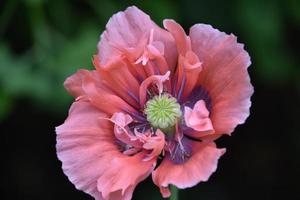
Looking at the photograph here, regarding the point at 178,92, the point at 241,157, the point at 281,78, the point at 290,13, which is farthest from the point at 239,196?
the point at 178,92

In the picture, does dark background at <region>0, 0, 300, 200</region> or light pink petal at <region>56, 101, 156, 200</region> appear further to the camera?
dark background at <region>0, 0, 300, 200</region>

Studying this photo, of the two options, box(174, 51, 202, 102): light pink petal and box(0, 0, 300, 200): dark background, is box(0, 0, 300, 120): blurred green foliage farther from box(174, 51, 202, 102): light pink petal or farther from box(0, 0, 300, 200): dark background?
box(174, 51, 202, 102): light pink petal

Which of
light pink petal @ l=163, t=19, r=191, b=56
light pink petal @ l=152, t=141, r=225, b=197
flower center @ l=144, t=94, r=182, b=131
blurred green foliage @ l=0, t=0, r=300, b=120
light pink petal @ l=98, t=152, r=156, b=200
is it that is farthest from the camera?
blurred green foliage @ l=0, t=0, r=300, b=120

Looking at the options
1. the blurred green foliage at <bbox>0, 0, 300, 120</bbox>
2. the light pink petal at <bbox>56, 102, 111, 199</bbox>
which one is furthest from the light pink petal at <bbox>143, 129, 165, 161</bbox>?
the blurred green foliage at <bbox>0, 0, 300, 120</bbox>

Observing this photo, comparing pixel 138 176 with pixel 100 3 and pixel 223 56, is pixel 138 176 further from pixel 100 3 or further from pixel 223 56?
pixel 100 3

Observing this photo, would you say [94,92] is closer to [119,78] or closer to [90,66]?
[119,78]
